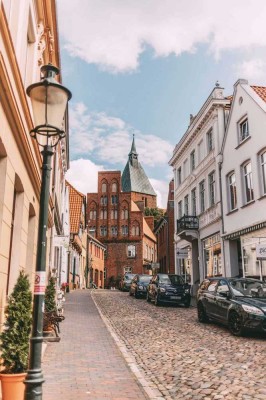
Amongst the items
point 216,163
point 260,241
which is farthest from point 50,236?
point 216,163

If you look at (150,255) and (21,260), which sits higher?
(150,255)

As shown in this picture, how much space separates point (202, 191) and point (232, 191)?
5.17 m

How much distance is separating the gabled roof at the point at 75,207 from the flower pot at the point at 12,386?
33871mm

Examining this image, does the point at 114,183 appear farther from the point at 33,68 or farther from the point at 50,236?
the point at 33,68

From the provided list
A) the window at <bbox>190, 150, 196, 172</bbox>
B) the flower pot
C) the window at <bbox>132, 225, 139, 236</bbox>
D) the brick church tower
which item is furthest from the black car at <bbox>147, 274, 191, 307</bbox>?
the window at <bbox>132, 225, 139, 236</bbox>

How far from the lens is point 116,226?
2648 inches

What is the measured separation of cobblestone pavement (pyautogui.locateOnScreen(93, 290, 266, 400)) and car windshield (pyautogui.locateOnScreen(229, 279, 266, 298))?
49.9 inches

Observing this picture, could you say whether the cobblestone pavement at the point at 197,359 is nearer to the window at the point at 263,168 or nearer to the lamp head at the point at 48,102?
the lamp head at the point at 48,102

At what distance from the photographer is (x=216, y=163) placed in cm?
2431

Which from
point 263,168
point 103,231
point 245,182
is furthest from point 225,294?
point 103,231

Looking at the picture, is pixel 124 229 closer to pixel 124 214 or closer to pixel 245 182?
pixel 124 214

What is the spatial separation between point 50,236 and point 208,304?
8.29m

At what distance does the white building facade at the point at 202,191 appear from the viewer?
24578mm

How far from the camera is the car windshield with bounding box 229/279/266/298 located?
12.5 metres
